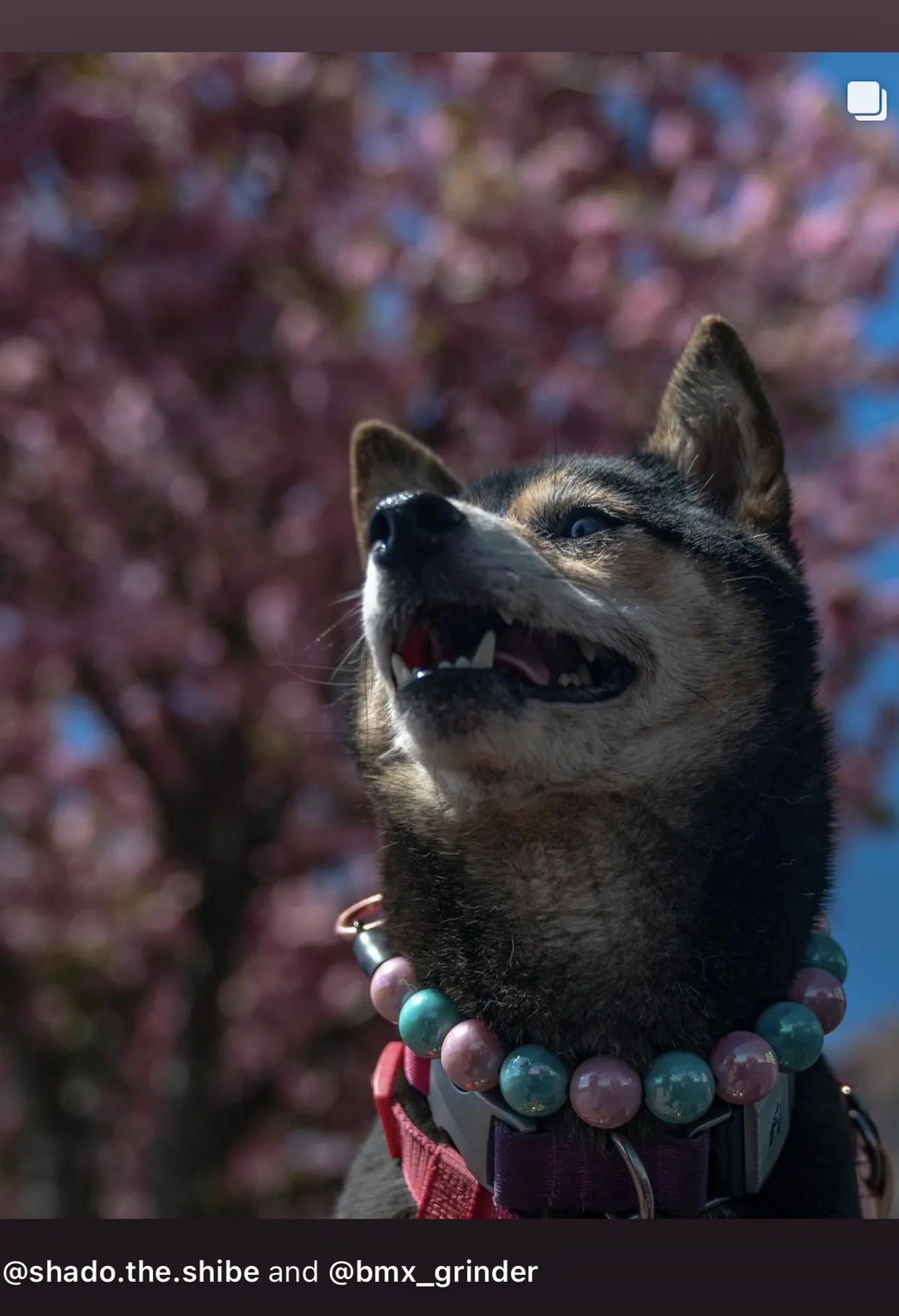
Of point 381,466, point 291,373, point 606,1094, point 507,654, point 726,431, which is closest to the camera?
point 606,1094

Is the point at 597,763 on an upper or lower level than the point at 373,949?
upper

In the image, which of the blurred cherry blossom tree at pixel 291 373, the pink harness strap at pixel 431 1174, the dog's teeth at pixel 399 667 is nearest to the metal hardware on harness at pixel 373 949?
the pink harness strap at pixel 431 1174

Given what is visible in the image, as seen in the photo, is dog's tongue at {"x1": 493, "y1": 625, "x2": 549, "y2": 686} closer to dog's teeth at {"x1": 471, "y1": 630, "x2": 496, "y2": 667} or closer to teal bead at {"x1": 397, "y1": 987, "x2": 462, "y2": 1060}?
dog's teeth at {"x1": 471, "y1": 630, "x2": 496, "y2": 667}

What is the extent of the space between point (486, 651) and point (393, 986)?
57 centimetres

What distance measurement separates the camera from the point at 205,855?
196 inches

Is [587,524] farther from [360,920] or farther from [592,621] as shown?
[360,920]

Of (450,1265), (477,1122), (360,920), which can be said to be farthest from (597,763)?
(450,1265)

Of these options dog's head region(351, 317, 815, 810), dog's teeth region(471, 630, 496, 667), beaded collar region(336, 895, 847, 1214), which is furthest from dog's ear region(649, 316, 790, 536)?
beaded collar region(336, 895, 847, 1214)

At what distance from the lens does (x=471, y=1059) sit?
1771mm

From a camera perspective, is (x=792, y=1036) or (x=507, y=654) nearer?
(x=792, y=1036)

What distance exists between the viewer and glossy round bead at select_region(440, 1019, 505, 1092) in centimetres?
177

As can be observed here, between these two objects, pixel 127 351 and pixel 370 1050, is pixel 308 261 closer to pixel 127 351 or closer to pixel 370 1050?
pixel 127 351

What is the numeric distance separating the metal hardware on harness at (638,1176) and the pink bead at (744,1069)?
0.51ft

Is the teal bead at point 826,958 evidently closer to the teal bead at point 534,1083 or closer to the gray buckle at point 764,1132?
the gray buckle at point 764,1132
